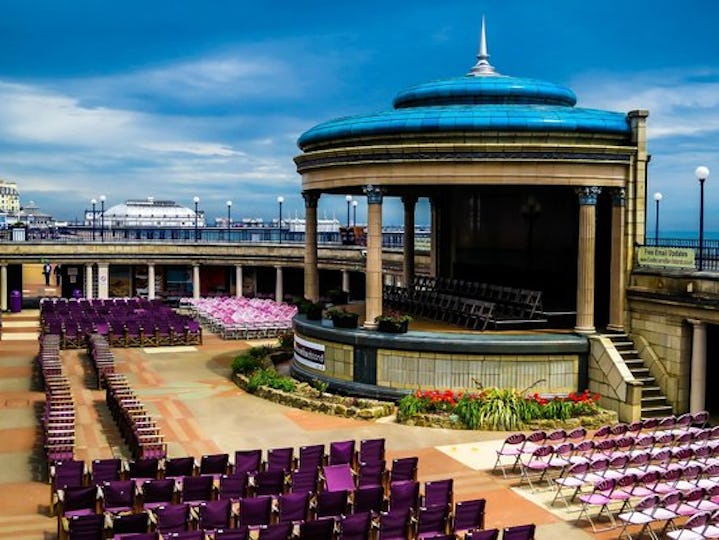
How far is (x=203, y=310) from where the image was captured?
178ft

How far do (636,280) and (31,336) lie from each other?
34142 mm

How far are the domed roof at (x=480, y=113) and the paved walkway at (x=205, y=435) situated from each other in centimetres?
992

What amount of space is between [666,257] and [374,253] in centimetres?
948

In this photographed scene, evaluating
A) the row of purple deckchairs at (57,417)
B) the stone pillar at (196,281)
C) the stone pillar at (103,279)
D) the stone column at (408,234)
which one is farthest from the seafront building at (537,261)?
the stone pillar at (103,279)

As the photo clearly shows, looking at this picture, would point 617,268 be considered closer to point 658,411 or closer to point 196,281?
point 658,411

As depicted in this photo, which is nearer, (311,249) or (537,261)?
(537,261)

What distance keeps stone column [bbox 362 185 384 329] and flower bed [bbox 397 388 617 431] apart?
13.0ft

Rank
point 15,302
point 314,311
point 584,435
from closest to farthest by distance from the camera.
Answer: point 584,435, point 314,311, point 15,302

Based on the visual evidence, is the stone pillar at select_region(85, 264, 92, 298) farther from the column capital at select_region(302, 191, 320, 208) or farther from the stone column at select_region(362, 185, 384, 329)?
the stone column at select_region(362, 185, 384, 329)

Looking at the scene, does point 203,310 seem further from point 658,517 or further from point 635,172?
point 658,517

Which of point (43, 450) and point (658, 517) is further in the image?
point (43, 450)

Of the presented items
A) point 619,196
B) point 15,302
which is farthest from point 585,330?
point 15,302

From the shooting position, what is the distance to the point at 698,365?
25.0 m

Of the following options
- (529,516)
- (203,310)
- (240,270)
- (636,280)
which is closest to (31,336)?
(203,310)
